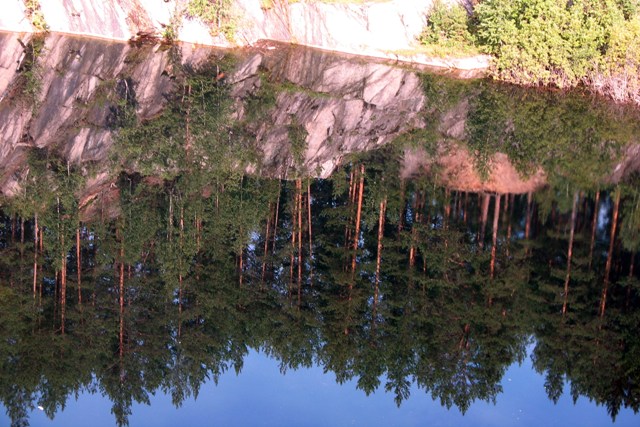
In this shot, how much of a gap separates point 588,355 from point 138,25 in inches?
1238

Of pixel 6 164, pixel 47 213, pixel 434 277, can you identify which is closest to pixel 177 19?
pixel 6 164

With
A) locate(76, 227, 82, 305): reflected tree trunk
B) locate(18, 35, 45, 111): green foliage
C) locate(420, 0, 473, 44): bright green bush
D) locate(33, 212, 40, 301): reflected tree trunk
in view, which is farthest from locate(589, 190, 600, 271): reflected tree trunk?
locate(420, 0, 473, 44): bright green bush

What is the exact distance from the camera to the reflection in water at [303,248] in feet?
50.6

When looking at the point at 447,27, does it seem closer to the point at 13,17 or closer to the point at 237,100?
the point at 237,100

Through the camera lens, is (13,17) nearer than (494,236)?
No

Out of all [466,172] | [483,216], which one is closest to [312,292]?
[483,216]

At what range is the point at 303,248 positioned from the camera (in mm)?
20062

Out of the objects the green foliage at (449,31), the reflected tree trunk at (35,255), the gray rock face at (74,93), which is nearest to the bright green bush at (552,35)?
the green foliage at (449,31)

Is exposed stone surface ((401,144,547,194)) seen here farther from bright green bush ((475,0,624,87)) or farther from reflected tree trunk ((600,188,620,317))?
bright green bush ((475,0,624,87))

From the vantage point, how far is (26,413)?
512 inches

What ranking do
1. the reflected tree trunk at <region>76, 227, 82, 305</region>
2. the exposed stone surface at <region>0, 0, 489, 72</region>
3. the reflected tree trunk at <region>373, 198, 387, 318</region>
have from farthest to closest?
1. the exposed stone surface at <region>0, 0, 489, 72</region>
2. the reflected tree trunk at <region>373, 198, 387, 318</region>
3. the reflected tree trunk at <region>76, 227, 82, 305</region>

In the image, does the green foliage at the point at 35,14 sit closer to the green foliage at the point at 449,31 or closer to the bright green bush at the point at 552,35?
the green foliage at the point at 449,31

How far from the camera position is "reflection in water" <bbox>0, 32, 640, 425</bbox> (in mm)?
15422

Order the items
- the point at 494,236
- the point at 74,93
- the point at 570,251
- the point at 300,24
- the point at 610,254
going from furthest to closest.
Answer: the point at 300,24 < the point at 74,93 < the point at 494,236 < the point at 570,251 < the point at 610,254
